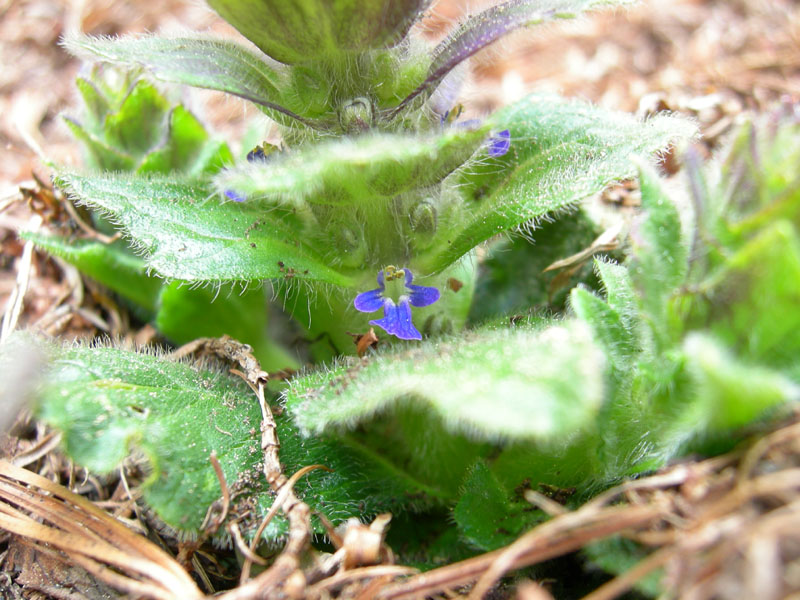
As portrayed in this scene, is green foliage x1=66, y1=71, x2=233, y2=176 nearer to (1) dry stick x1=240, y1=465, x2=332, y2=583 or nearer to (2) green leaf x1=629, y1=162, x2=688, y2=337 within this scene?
(1) dry stick x1=240, y1=465, x2=332, y2=583

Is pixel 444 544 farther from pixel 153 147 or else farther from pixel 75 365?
pixel 153 147

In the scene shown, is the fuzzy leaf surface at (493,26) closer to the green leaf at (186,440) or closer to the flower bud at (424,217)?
the flower bud at (424,217)

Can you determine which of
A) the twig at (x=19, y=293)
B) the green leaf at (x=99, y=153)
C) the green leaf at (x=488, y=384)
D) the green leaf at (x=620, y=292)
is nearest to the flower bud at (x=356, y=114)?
the green leaf at (x=488, y=384)

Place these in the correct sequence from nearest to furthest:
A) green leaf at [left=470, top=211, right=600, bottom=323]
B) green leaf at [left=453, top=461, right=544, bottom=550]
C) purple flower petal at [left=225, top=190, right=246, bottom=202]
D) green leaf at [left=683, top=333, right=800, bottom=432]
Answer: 1. green leaf at [left=683, top=333, right=800, bottom=432]
2. green leaf at [left=453, top=461, right=544, bottom=550]
3. purple flower petal at [left=225, top=190, right=246, bottom=202]
4. green leaf at [left=470, top=211, right=600, bottom=323]

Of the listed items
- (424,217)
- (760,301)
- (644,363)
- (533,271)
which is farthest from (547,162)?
(760,301)

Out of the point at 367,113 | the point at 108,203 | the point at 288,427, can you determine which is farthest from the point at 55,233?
the point at 367,113

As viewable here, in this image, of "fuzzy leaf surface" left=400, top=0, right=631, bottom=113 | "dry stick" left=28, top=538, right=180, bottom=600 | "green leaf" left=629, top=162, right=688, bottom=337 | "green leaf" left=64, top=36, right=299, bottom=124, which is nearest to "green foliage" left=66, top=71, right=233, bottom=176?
"green leaf" left=64, top=36, right=299, bottom=124
